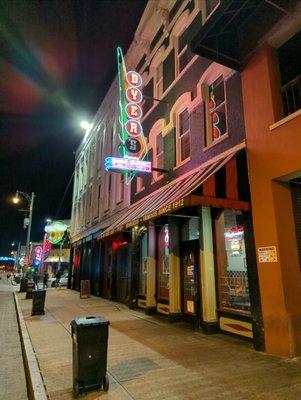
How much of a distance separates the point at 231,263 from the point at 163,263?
3.83 m

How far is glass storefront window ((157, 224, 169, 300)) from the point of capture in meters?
11.7

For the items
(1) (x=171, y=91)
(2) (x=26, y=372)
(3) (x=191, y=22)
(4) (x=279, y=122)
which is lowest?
(2) (x=26, y=372)

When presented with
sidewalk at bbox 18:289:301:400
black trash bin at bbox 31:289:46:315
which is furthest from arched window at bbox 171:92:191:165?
black trash bin at bbox 31:289:46:315

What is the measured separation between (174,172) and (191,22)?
6070 millimetres

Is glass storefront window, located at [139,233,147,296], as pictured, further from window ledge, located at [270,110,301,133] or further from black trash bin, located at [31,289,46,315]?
window ledge, located at [270,110,301,133]

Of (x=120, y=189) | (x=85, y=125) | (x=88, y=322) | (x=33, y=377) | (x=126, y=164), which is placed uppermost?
(x=85, y=125)

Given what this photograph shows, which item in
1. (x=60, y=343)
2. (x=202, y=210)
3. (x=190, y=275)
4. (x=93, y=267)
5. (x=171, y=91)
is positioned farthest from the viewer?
(x=93, y=267)

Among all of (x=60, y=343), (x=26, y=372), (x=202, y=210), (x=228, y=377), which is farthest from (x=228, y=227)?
(x=26, y=372)

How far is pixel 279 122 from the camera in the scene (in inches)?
272

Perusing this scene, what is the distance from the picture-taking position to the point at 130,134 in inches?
498

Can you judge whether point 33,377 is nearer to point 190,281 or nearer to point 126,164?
point 190,281

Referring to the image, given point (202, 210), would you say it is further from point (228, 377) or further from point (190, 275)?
point (228, 377)

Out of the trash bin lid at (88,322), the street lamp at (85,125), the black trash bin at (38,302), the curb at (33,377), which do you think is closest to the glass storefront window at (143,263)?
the black trash bin at (38,302)

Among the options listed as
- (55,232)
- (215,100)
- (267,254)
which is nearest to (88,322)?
(267,254)
